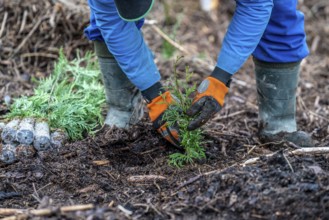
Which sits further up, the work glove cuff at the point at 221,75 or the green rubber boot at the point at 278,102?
the work glove cuff at the point at 221,75

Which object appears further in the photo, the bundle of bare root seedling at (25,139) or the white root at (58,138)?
the white root at (58,138)

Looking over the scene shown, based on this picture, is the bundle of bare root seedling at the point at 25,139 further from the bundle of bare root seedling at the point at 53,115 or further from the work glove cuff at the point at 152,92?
the work glove cuff at the point at 152,92

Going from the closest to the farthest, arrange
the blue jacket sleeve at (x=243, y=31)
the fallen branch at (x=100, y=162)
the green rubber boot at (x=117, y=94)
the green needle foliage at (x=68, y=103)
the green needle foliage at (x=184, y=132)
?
1. the blue jacket sleeve at (x=243, y=31)
2. the green needle foliage at (x=184, y=132)
3. the fallen branch at (x=100, y=162)
4. the green needle foliage at (x=68, y=103)
5. the green rubber boot at (x=117, y=94)

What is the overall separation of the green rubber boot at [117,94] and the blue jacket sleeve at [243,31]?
0.81 meters

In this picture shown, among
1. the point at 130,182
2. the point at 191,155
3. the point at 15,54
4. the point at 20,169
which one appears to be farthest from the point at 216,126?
the point at 15,54

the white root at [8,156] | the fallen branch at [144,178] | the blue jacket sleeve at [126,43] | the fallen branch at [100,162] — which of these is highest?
the blue jacket sleeve at [126,43]

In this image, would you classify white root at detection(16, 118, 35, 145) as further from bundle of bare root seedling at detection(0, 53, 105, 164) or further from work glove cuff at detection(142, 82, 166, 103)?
work glove cuff at detection(142, 82, 166, 103)

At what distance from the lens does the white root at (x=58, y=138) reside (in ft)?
10.9

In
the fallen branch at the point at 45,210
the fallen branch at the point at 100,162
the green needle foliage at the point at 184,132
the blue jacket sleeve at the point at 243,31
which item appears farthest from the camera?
the fallen branch at the point at 100,162

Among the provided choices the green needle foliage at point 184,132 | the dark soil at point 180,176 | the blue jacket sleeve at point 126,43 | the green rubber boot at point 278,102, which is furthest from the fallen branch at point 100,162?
the green rubber boot at point 278,102

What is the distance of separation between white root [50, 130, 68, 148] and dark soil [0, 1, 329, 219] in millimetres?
75

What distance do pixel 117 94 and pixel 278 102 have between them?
1019 mm

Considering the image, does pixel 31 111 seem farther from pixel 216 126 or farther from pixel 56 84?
pixel 216 126

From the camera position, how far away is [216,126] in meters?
3.88
